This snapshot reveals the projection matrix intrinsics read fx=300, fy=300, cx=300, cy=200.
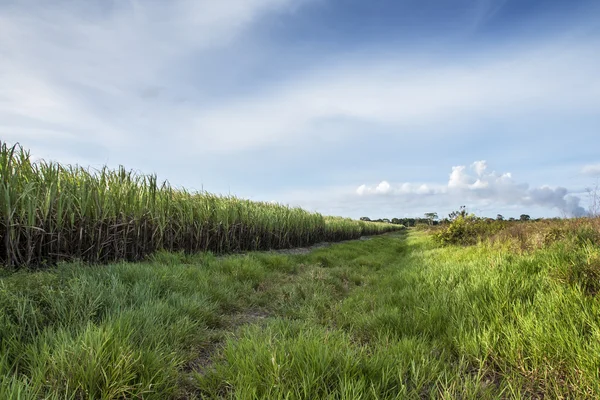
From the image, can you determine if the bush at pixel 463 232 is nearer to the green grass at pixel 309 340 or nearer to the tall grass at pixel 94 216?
the green grass at pixel 309 340

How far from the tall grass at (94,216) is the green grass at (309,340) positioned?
1132 millimetres

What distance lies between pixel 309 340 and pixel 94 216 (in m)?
5.29

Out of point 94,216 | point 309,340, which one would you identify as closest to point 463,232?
point 309,340

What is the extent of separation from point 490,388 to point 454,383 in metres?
0.24

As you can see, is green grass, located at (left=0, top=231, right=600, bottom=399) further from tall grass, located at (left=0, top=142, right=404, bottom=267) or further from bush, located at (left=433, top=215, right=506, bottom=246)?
bush, located at (left=433, top=215, right=506, bottom=246)

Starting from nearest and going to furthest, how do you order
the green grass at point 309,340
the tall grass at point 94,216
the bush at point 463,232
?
the green grass at point 309,340 → the tall grass at point 94,216 → the bush at point 463,232

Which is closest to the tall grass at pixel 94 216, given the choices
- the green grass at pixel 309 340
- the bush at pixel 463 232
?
the green grass at pixel 309 340

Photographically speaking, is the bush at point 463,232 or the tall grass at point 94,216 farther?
the bush at point 463,232

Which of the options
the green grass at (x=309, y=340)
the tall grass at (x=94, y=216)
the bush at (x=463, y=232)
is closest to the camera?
the green grass at (x=309, y=340)

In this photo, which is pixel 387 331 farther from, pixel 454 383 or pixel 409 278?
pixel 409 278

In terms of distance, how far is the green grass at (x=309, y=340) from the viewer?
1815 mm

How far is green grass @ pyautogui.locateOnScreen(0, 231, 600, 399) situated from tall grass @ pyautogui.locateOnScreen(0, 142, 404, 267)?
113 cm

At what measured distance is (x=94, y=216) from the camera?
18.6 ft

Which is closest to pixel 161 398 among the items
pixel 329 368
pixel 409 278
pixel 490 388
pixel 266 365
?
pixel 266 365
